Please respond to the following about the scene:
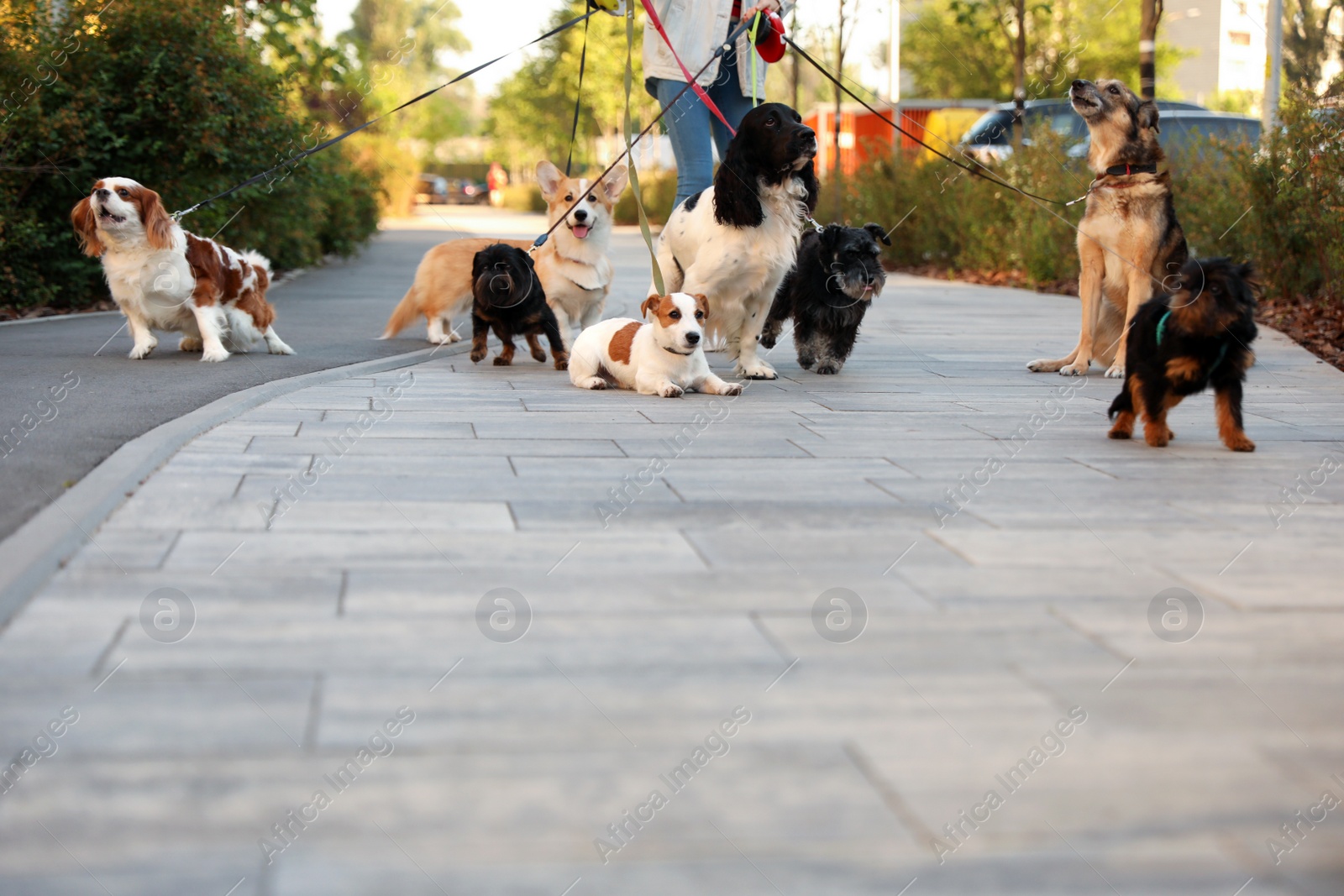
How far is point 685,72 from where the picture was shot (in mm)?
7594

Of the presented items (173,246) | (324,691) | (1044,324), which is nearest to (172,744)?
(324,691)

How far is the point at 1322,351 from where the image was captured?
27.8ft

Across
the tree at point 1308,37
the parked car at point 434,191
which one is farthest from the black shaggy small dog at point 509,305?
the parked car at point 434,191

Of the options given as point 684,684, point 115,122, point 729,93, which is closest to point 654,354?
point 729,93

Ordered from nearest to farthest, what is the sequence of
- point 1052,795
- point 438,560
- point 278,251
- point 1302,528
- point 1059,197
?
point 1052,795
point 438,560
point 1302,528
point 1059,197
point 278,251

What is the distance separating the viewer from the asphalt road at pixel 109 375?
13.7 ft

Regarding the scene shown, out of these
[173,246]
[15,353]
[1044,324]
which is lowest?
[1044,324]

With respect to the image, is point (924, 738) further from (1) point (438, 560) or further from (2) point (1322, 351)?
(2) point (1322, 351)

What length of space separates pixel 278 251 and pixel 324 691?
45.0ft

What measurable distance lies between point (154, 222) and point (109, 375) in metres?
1.01

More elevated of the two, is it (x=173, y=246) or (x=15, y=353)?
(x=173, y=246)

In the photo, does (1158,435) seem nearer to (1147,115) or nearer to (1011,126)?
(1147,115)

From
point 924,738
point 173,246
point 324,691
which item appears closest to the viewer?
point 924,738

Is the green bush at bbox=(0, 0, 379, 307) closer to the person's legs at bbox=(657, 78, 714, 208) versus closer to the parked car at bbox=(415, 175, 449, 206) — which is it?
the person's legs at bbox=(657, 78, 714, 208)
